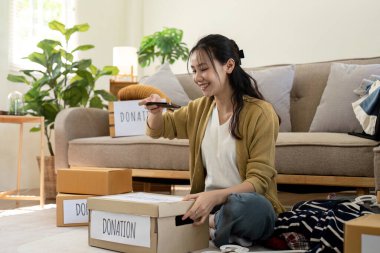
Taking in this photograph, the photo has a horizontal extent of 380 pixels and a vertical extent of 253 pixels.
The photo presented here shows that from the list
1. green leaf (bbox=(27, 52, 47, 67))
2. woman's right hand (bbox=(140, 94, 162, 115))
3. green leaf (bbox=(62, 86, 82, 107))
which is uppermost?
green leaf (bbox=(27, 52, 47, 67))

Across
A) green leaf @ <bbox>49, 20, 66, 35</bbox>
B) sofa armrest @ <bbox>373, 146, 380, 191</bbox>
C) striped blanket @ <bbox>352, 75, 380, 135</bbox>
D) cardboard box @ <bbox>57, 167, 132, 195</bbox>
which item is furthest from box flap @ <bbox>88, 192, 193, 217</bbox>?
green leaf @ <bbox>49, 20, 66, 35</bbox>

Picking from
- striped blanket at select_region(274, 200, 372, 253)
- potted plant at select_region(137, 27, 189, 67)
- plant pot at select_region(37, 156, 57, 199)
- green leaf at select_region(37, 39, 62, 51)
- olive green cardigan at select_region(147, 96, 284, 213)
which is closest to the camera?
striped blanket at select_region(274, 200, 372, 253)

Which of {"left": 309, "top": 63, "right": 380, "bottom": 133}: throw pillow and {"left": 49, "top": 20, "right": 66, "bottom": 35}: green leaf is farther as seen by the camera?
{"left": 49, "top": 20, "right": 66, "bottom": 35}: green leaf

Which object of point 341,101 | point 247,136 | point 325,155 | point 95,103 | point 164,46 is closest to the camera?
point 247,136

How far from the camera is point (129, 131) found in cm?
264

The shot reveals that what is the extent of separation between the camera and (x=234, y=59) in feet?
5.79

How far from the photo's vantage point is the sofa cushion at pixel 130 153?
2334 mm

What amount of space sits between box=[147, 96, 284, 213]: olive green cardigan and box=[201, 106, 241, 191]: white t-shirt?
2cm

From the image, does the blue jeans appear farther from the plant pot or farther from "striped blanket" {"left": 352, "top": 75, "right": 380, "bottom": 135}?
the plant pot

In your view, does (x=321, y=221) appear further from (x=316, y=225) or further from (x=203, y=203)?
(x=203, y=203)

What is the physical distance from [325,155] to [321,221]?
0.50 meters

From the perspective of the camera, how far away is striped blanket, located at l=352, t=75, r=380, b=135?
6.47ft

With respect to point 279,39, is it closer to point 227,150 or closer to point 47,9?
point 47,9

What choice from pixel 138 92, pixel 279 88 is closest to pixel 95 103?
pixel 138 92
